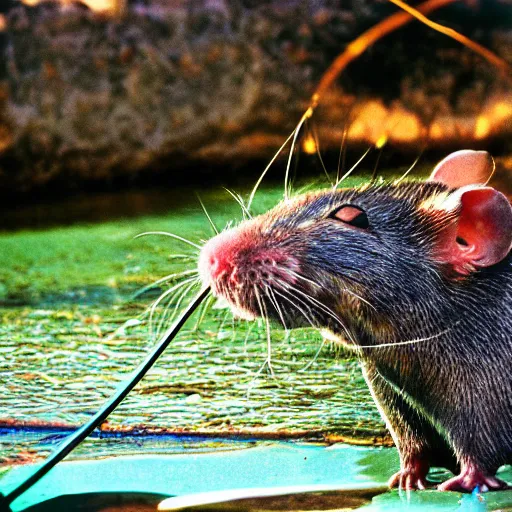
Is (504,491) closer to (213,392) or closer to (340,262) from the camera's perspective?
(340,262)

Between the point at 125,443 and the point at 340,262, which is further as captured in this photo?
the point at 125,443

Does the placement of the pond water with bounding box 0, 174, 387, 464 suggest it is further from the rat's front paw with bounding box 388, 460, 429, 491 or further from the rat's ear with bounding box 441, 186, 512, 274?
the rat's ear with bounding box 441, 186, 512, 274

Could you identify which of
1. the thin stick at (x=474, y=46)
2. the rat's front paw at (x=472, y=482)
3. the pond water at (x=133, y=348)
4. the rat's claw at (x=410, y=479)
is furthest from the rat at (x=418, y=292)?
the thin stick at (x=474, y=46)

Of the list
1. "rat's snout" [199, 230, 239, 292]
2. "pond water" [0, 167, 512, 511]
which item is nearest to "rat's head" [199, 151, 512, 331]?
"rat's snout" [199, 230, 239, 292]

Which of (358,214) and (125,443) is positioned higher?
(358,214)

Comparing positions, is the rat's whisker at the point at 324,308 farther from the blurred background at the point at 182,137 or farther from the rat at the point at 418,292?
the blurred background at the point at 182,137

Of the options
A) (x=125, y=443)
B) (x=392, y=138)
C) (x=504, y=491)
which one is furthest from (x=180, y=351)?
(x=504, y=491)

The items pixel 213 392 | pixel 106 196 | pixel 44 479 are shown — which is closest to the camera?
pixel 44 479
